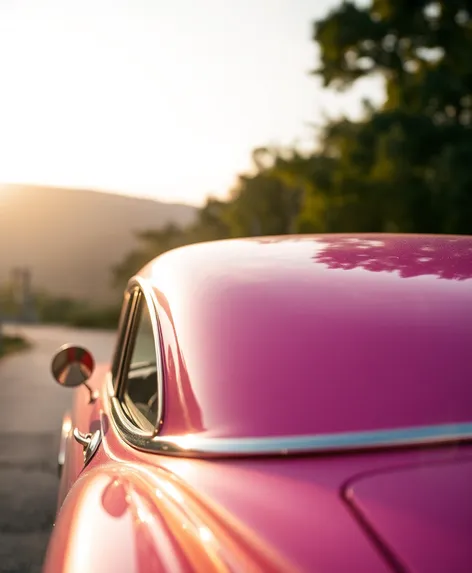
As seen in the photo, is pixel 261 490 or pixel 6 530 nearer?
pixel 261 490

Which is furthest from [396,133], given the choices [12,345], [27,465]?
[27,465]

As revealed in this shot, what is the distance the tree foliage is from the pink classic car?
18549mm

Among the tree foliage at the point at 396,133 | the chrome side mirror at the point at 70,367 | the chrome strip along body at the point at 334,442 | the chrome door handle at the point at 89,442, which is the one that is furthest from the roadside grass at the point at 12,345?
the chrome strip along body at the point at 334,442

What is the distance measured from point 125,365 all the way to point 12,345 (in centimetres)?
1822

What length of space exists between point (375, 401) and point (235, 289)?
617 millimetres

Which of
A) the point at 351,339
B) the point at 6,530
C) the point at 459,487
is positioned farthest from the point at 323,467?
the point at 6,530

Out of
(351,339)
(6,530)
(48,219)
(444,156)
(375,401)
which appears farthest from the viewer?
(48,219)

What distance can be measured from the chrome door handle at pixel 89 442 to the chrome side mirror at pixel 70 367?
66 centimetres

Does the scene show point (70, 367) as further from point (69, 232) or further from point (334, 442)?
point (69, 232)

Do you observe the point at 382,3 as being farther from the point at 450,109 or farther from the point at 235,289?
the point at 235,289

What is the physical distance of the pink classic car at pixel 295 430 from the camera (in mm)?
1566

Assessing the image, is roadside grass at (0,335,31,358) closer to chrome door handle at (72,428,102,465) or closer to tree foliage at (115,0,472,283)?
tree foliage at (115,0,472,283)

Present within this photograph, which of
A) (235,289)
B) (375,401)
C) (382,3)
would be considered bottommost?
(375,401)

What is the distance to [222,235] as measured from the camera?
45094 mm
